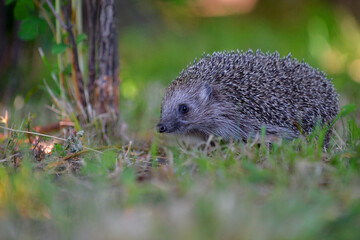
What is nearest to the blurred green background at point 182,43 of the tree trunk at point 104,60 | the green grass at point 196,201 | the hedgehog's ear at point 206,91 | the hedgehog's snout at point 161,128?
the tree trunk at point 104,60

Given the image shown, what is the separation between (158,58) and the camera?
9867mm

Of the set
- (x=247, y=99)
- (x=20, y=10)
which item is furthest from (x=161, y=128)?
(x=20, y=10)

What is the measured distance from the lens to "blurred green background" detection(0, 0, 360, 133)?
252 inches

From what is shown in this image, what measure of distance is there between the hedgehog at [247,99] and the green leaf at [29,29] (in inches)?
62.7

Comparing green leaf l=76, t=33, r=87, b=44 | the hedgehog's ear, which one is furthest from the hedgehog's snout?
green leaf l=76, t=33, r=87, b=44

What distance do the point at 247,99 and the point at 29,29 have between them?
2473 mm

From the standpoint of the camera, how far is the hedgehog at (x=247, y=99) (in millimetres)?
4531

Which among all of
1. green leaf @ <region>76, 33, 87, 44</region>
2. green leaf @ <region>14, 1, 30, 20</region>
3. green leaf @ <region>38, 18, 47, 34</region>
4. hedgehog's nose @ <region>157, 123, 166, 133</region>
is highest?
green leaf @ <region>14, 1, 30, 20</region>

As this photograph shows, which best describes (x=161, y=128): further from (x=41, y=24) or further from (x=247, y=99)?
(x=41, y=24)

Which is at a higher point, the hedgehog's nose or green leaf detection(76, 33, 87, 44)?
green leaf detection(76, 33, 87, 44)

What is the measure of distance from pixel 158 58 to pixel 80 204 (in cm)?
769

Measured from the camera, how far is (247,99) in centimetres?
461

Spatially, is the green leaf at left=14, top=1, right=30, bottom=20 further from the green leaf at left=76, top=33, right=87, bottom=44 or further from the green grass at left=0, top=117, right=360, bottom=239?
the green grass at left=0, top=117, right=360, bottom=239

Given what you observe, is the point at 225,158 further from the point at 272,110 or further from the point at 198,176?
the point at 272,110
